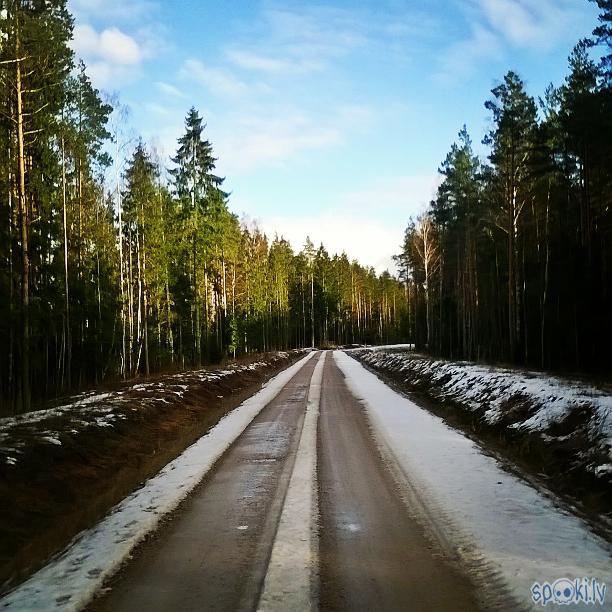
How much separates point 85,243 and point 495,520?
2387cm

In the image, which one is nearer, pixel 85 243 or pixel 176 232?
pixel 85 243

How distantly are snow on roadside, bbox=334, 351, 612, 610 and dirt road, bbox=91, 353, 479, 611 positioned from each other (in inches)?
15.1

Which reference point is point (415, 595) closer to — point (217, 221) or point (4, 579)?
point (4, 579)

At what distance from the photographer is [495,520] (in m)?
5.92

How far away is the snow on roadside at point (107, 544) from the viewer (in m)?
4.23

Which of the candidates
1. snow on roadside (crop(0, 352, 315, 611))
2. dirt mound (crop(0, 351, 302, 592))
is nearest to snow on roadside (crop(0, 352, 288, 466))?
dirt mound (crop(0, 351, 302, 592))

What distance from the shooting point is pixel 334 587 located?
171 inches

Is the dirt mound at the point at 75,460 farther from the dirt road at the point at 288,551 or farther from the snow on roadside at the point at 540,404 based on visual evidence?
the snow on roadside at the point at 540,404

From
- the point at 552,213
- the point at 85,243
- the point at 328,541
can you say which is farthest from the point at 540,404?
the point at 552,213

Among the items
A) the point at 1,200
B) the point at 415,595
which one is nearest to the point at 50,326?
the point at 1,200

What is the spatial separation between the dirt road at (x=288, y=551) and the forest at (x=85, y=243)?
10.9 metres

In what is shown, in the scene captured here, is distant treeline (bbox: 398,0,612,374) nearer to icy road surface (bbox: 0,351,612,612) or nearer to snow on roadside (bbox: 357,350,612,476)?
snow on roadside (bbox: 357,350,612,476)

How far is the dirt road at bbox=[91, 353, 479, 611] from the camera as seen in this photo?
4.17 metres

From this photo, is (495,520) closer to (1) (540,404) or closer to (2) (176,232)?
(1) (540,404)
